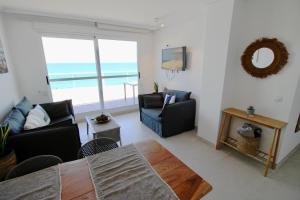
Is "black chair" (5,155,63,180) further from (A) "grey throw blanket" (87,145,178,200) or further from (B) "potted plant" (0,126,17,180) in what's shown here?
(B) "potted plant" (0,126,17,180)

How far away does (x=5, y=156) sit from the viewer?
61.9 inches

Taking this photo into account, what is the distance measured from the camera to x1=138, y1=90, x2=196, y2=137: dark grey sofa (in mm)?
2957

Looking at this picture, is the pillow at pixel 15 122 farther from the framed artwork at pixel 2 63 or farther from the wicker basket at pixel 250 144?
the wicker basket at pixel 250 144

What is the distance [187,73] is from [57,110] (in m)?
3.05

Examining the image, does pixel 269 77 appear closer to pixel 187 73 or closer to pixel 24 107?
pixel 187 73

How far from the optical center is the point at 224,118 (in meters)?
2.52

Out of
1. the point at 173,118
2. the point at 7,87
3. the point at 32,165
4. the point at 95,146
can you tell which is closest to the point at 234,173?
the point at 173,118

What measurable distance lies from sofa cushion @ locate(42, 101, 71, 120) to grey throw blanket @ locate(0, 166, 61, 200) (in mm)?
2395

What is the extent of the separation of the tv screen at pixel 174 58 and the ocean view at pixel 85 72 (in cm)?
110

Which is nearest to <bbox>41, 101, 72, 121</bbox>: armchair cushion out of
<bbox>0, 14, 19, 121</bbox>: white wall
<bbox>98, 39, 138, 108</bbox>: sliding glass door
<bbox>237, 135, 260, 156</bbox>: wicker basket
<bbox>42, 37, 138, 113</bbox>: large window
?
<bbox>0, 14, 19, 121</bbox>: white wall

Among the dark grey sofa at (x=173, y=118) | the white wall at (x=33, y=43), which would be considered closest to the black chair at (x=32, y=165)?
the dark grey sofa at (x=173, y=118)

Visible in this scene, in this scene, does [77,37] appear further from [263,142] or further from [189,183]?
[263,142]

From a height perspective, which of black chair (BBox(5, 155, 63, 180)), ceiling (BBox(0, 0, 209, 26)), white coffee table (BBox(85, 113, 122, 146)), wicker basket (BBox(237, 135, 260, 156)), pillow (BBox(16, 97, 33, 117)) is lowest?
wicker basket (BBox(237, 135, 260, 156))

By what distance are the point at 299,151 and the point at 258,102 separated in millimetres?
1233
